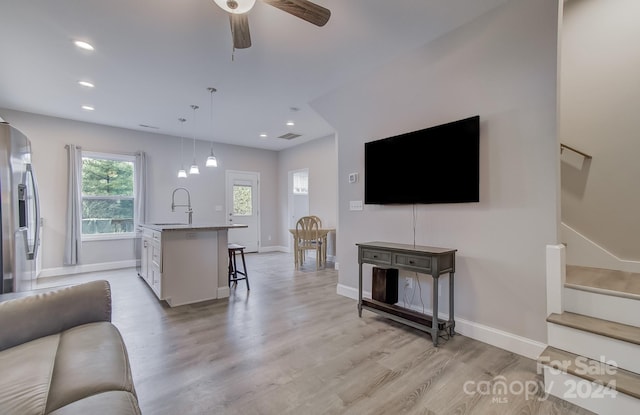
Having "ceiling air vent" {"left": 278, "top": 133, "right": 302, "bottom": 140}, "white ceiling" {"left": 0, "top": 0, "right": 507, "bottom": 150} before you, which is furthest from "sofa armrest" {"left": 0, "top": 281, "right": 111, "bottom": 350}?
"ceiling air vent" {"left": 278, "top": 133, "right": 302, "bottom": 140}

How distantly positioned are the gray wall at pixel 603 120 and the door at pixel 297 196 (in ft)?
18.0

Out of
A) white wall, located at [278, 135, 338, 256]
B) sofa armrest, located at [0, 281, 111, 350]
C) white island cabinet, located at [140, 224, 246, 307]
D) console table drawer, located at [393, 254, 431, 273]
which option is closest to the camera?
sofa armrest, located at [0, 281, 111, 350]

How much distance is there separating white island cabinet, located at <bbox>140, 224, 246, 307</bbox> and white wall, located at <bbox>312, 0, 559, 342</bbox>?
2.28m

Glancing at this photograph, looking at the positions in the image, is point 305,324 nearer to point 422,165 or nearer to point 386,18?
point 422,165

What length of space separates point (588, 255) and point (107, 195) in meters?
7.33

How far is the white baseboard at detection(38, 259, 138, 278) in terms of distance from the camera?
5.03 metres

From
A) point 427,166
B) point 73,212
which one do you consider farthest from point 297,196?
point 427,166

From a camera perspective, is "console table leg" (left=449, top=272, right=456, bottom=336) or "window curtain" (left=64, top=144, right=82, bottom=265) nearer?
"console table leg" (left=449, top=272, right=456, bottom=336)

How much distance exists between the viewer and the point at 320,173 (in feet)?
21.6

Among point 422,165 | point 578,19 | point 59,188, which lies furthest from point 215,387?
point 59,188

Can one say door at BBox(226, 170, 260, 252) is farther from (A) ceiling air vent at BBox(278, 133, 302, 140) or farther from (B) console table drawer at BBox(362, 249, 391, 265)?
(B) console table drawer at BBox(362, 249, 391, 265)

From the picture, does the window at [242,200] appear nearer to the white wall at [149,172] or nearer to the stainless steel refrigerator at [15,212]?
the white wall at [149,172]

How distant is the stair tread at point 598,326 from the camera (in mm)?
1758

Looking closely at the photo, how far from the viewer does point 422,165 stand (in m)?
2.93
